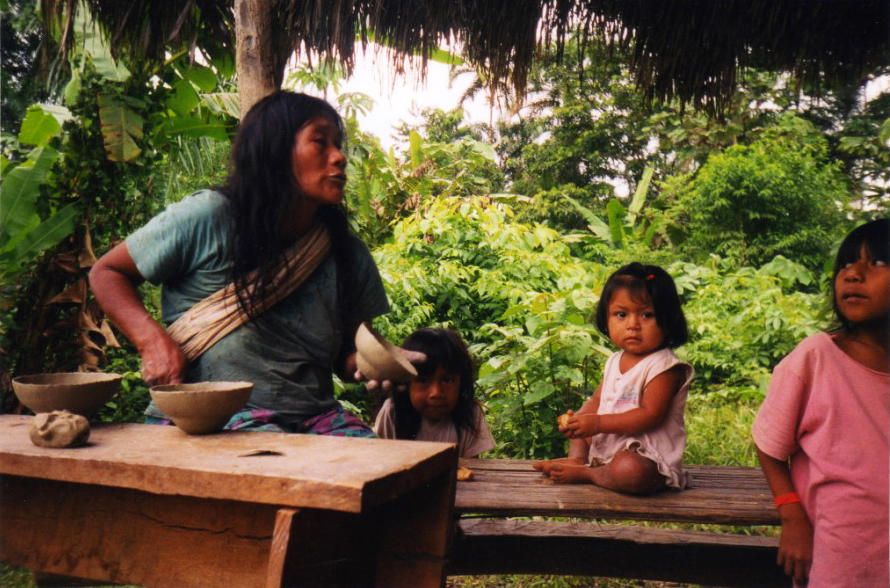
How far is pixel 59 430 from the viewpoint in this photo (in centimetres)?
154


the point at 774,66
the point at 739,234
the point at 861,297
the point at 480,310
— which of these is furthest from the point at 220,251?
the point at 739,234

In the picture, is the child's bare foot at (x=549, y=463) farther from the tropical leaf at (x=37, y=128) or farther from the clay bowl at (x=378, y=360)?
the tropical leaf at (x=37, y=128)

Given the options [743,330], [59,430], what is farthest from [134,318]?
[743,330]

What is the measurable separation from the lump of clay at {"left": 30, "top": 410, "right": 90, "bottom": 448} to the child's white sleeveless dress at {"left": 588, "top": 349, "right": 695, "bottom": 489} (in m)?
1.70

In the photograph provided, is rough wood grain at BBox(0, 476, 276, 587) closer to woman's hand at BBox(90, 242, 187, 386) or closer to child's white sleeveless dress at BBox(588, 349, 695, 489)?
woman's hand at BBox(90, 242, 187, 386)

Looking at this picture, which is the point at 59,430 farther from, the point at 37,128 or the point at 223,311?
the point at 37,128

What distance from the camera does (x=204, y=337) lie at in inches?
81.3

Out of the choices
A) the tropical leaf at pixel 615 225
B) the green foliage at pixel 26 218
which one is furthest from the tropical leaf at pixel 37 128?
the tropical leaf at pixel 615 225

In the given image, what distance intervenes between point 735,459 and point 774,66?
233cm

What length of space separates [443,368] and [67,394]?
4.43ft

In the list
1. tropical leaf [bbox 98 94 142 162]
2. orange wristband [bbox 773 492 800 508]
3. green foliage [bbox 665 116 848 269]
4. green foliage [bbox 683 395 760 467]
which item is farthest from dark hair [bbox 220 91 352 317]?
green foliage [bbox 665 116 848 269]

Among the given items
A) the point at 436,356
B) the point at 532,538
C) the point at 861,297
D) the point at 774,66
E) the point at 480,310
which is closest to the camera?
the point at 861,297

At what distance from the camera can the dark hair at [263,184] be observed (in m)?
2.12

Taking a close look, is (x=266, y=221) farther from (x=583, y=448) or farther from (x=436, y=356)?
(x=583, y=448)
